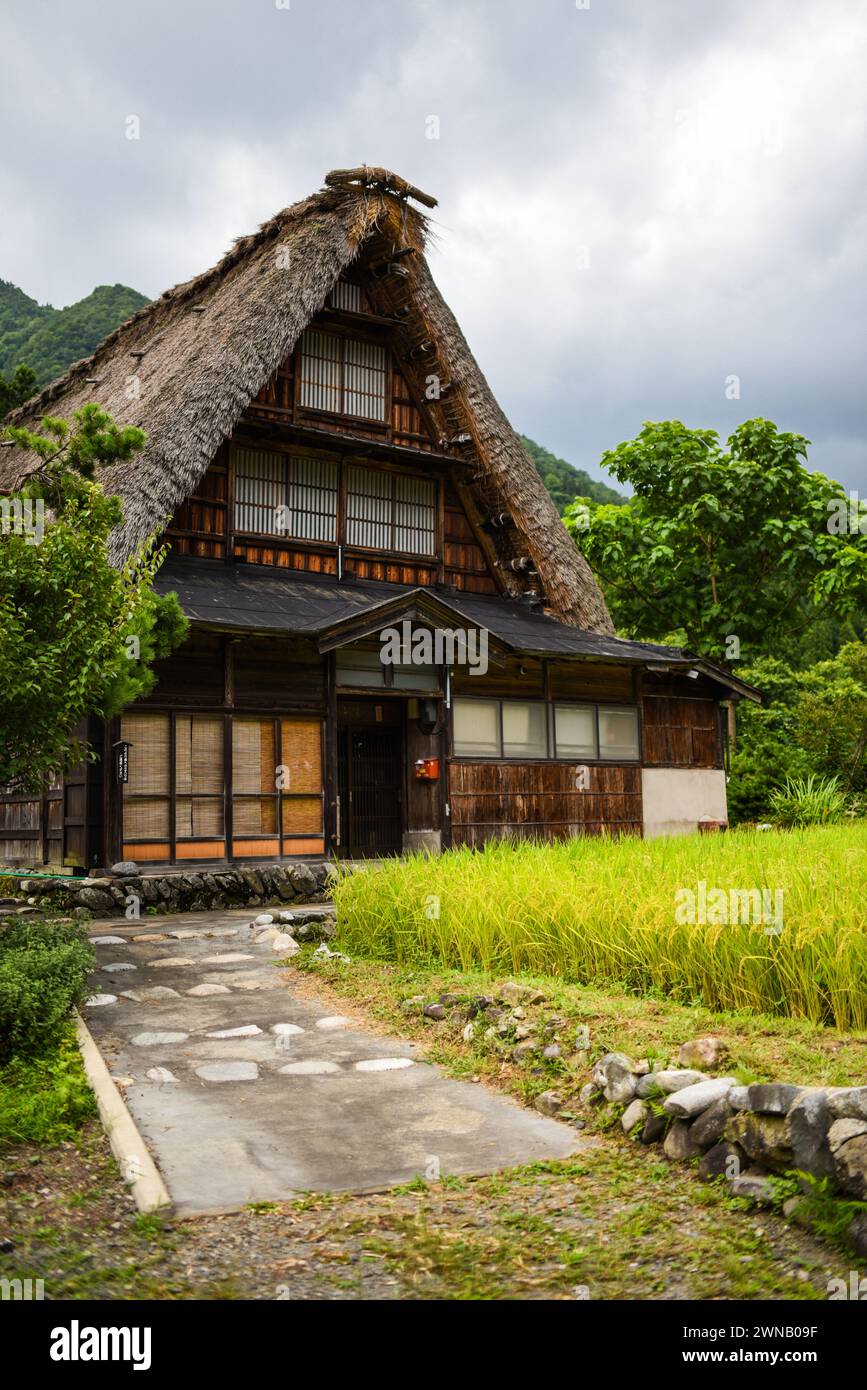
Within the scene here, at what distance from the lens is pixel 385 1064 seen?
5887 millimetres

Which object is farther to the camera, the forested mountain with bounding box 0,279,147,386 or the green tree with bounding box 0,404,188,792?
the forested mountain with bounding box 0,279,147,386

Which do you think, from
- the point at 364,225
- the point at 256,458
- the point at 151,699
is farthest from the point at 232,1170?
the point at 364,225

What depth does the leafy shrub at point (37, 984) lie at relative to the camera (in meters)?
5.70

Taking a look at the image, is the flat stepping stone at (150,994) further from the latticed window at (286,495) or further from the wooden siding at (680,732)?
the wooden siding at (680,732)

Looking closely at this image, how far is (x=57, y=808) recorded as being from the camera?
1353 cm

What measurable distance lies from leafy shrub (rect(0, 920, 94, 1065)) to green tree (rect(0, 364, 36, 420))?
46.5 feet

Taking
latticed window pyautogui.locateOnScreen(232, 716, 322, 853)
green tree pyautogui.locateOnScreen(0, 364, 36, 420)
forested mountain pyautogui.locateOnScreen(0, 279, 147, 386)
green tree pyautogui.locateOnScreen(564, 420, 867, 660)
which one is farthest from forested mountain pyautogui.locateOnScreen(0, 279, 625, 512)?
latticed window pyautogui.locateOnScreen(232, 716, 322, 853)

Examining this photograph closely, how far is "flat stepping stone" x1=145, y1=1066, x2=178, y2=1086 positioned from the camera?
18.5 feet

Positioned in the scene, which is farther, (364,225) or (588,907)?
(364,225)

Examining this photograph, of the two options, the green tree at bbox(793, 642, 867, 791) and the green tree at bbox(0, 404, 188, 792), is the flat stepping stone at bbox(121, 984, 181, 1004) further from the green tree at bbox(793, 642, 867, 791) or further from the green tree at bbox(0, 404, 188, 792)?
the green tree at bbox(793, 642, 867, 791)

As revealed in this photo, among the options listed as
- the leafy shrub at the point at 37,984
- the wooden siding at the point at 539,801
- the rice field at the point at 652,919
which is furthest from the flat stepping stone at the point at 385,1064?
the wooden siding at the point at 539,801

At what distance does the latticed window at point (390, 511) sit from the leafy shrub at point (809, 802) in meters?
7.33
